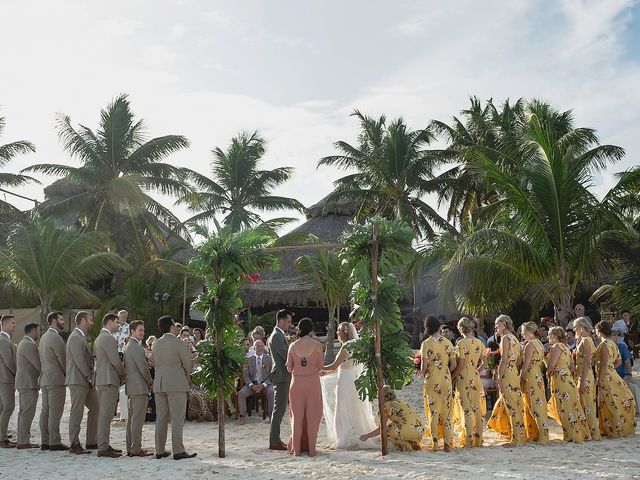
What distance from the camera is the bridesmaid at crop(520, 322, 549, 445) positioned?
8797 millimetres

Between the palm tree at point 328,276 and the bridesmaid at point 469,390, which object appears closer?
the bridesmaid at point 469,390

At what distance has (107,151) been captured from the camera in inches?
1015

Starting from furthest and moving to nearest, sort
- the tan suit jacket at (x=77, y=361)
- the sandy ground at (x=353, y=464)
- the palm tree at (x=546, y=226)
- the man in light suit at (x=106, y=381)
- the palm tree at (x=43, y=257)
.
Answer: the palm tree at (x=43, y=257), the palm tree at (x=546, y=226), the tan suit jacket at (x=77, y=361), the man in light suit at (x=106, y=381), the sandy ground at (x=353, y=464)

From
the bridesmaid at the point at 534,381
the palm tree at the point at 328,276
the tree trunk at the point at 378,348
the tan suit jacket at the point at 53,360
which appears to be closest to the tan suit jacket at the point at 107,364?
the tan suit jacket at the point at 53,360

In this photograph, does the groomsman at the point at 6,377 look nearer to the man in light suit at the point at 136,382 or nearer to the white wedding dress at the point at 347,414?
the man in light suit at the point at 136,382

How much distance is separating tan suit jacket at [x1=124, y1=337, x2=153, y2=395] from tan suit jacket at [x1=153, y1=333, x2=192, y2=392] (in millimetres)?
240

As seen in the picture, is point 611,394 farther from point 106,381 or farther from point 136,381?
point 106,381

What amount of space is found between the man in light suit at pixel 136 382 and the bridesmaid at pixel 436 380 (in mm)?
3330

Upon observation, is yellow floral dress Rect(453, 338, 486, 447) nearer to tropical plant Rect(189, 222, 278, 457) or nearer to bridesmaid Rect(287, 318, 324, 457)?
bridesmaid Rect(287, 318, 324, 457)

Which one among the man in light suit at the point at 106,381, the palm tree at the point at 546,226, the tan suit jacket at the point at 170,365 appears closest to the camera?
the tan suit jacket at the point at 170,365

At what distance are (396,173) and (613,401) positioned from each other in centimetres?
1973

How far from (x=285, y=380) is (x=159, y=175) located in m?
18.8

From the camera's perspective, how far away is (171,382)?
803cm

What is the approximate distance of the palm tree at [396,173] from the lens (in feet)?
92.7
